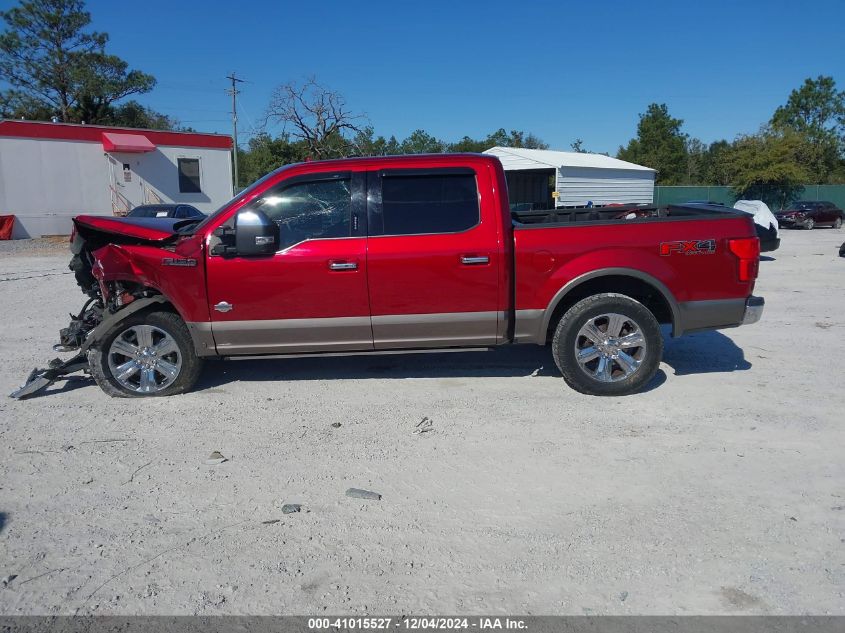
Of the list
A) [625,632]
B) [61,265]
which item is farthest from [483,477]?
[61,265]

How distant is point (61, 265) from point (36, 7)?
114ft

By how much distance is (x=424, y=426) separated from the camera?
4.85m

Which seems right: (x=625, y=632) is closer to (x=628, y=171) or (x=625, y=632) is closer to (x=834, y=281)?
(x=834, y=281)

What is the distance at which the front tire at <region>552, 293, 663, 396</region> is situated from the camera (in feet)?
17.4

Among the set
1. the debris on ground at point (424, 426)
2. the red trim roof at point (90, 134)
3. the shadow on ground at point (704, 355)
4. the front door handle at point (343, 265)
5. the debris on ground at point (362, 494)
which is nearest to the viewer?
the debris on ground at point (362, 494)

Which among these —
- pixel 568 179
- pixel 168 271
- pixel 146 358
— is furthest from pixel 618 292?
pixel 568 179

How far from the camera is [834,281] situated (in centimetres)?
1171

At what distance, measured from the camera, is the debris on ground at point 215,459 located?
4.29 meters

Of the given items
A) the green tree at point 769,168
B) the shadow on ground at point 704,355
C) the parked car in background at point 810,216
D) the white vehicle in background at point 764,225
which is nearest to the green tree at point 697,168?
the green tree at point 769,168

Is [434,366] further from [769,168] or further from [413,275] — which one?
[769,168]

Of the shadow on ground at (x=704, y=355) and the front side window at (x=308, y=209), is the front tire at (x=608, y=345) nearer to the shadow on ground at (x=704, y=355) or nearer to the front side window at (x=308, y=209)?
the shadow on ground at (x=704, y=355)

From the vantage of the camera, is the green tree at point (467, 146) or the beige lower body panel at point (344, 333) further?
the green tree at point (467, 146)

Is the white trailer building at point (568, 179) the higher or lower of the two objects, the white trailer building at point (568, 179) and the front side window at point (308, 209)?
the higher

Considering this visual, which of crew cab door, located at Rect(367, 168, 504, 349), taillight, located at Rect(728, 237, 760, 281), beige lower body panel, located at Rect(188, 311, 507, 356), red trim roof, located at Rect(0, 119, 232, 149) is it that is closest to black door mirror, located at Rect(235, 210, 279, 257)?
beige lower body panel, located at Rect(188, 311, 507, 356)
